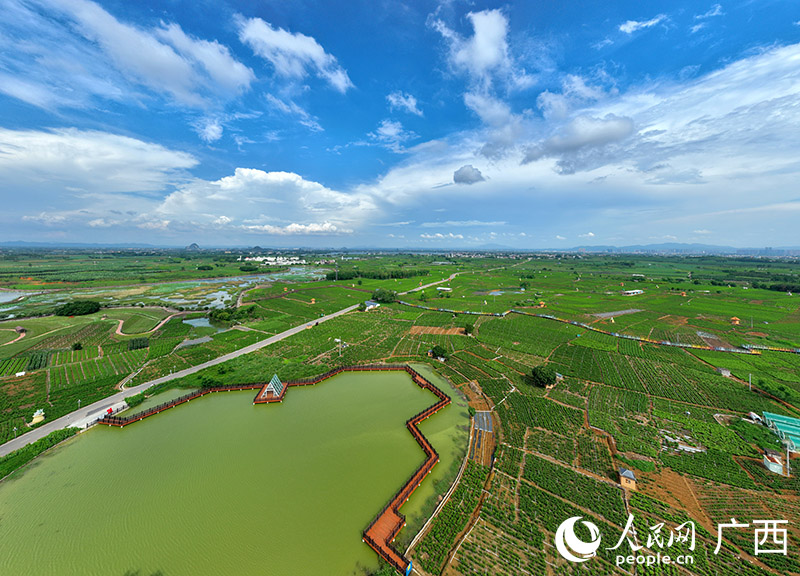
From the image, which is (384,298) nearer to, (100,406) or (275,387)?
(275,387)

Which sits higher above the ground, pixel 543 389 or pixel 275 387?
pixel 275 387

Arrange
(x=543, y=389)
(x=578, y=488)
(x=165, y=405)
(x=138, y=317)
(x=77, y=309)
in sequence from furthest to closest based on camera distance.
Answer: (x=77, y=309), (x=138, y=317), (x=543, y=389), (x=165, y=405), (x=578, y=488)

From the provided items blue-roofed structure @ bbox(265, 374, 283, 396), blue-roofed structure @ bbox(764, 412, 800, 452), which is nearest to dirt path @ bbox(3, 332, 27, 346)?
blue-roofed structure @ bbox(265, 374, 283, 396)

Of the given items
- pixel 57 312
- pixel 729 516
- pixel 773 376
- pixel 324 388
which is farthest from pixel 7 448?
pixel 773 376

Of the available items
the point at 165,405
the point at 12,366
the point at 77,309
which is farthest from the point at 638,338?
the point at 77,309

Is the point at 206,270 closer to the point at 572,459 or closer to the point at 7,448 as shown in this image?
the point at 7,448

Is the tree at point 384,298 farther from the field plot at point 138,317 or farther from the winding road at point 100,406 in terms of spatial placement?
the field plot at point 138,317
